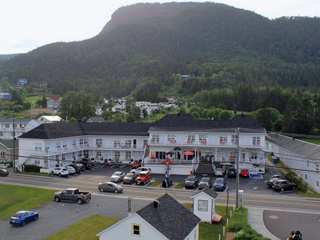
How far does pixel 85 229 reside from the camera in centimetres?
2728

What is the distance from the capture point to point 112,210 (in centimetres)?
3184

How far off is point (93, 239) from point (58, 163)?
29947 mm

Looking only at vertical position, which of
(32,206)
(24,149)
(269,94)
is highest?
(269,94)

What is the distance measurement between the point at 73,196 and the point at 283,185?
85.1 ft

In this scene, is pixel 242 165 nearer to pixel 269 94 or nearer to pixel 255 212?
pixel 255 212

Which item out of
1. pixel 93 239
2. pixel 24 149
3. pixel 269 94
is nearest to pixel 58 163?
pixel 24 149

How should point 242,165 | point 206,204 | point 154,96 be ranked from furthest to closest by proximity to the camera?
point 154,96, point 242,165, point 206,204

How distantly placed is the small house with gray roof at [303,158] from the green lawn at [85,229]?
20.1 metres

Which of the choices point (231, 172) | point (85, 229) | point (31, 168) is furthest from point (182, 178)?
point (31, 168)

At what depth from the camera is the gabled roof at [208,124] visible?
5206 centimetres

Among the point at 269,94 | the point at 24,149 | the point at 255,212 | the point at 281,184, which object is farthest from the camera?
the point at 269,94

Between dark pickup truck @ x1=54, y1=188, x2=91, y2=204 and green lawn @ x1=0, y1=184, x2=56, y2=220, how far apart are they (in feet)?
4.90

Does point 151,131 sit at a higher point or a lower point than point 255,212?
higher

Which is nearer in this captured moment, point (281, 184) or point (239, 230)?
point (239, 230)
